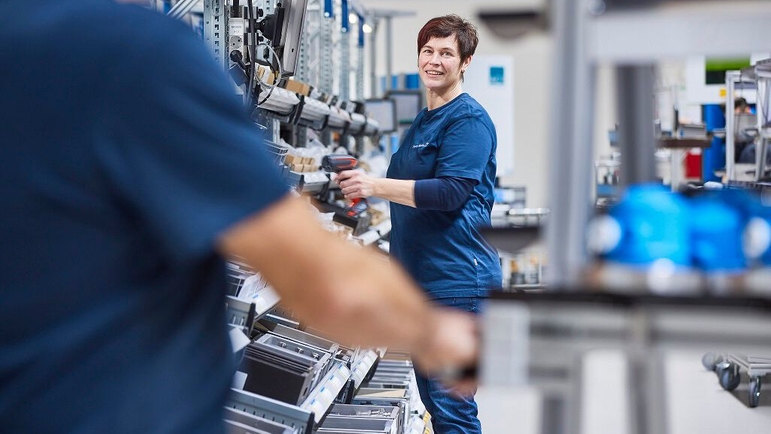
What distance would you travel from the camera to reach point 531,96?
15453 mm

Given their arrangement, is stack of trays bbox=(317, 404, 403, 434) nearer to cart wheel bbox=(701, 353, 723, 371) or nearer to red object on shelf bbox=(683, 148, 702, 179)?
cart wheel bbox=(701, 353, 723, 371)

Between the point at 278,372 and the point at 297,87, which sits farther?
the point at 297,87

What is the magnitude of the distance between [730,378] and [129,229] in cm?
664

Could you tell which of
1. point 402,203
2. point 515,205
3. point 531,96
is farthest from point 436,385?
point 531,96

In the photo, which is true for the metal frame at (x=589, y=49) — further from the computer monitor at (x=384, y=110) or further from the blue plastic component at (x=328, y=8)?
the computer monitor at (x=384, y=110)

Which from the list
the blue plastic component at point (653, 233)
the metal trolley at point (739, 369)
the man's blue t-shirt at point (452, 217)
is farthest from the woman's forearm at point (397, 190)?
the metal trolley at point (739, 369)

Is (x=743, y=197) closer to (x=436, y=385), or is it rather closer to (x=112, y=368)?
(x=112, y=368)

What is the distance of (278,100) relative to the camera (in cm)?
435

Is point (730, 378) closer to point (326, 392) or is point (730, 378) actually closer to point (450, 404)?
point (450, 404)

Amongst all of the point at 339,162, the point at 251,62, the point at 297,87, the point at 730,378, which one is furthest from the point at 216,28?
the point at 730,378

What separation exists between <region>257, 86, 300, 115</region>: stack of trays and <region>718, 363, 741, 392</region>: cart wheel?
4.08 meters

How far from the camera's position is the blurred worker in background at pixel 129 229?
109cm

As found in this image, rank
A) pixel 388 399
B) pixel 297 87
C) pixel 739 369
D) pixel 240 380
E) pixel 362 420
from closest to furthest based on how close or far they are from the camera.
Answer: pixel 240 380 < pixel 362 420 < pixel 297 87 < pixel 388 399 < pixel 739 369

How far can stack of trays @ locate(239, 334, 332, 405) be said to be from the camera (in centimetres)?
341
